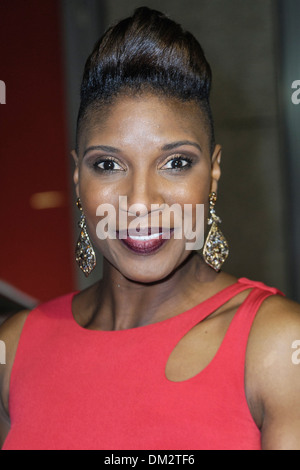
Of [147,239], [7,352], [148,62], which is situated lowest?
[7,352]

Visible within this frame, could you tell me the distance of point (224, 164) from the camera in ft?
7.60

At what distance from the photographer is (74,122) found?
7.61 feet

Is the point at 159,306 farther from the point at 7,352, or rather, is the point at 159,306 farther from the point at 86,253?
the point at 7,352

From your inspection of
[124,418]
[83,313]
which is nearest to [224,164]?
[83,313]

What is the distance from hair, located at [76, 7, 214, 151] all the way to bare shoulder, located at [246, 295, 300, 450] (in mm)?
347

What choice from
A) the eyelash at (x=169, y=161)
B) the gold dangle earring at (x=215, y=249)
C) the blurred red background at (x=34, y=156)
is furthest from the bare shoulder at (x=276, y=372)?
the blurred red background at (x=34, y=156)

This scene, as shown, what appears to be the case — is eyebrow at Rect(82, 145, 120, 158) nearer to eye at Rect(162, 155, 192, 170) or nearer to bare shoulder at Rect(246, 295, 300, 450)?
eye at Rect(162, 155, 192, 170)

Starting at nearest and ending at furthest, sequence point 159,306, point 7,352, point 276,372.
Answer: point 276,372
point 159,306
point 7,352

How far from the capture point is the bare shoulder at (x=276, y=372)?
88 cm

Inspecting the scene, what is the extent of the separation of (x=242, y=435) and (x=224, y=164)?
1.50 m

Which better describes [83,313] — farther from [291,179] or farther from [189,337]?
[291,179]

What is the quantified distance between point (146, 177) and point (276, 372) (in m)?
0.34

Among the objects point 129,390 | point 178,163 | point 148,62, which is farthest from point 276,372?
point 148,62

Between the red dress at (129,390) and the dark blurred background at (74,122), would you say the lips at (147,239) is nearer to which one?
the red dress at (129,390)
